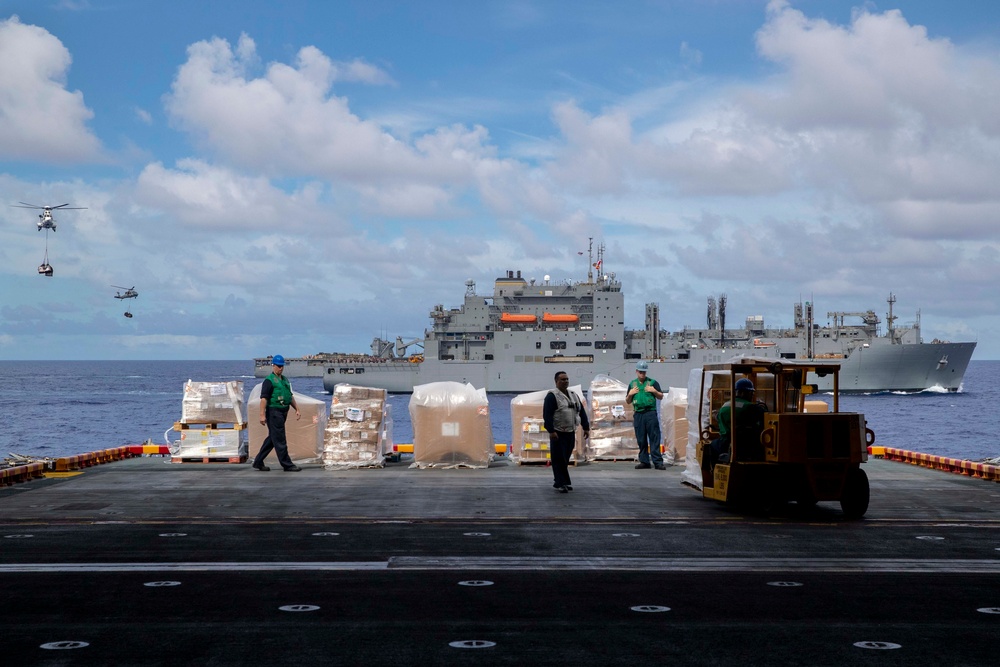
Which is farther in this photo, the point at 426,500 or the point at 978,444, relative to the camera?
the point at 978,444

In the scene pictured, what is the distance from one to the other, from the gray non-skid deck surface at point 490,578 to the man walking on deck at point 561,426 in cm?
38

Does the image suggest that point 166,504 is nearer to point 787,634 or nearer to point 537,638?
point 537,638

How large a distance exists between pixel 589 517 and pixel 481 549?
2688 millimetres

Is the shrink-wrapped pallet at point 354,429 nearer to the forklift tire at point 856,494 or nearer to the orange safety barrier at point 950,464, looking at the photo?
the forklift tire at point 856,494

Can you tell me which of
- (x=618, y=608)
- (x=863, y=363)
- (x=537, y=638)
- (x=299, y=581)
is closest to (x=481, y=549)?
(x=299, y=581)

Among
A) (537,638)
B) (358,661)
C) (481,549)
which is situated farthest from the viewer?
(481,549)

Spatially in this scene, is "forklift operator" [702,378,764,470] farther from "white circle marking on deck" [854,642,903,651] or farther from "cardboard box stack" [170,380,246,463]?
"cardboard box stack" [170,380,246,463]

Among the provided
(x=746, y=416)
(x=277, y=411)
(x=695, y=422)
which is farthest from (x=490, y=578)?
(x=277, y=411)

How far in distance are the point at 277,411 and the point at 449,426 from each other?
3.16 metres

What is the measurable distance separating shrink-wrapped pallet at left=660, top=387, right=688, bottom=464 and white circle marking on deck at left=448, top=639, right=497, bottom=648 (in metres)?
13.6

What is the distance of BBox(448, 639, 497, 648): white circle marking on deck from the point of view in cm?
586

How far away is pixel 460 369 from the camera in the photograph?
88.1 meters

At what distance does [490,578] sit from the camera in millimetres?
8016

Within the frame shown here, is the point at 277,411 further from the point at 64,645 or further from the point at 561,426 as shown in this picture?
the point at 64,645
